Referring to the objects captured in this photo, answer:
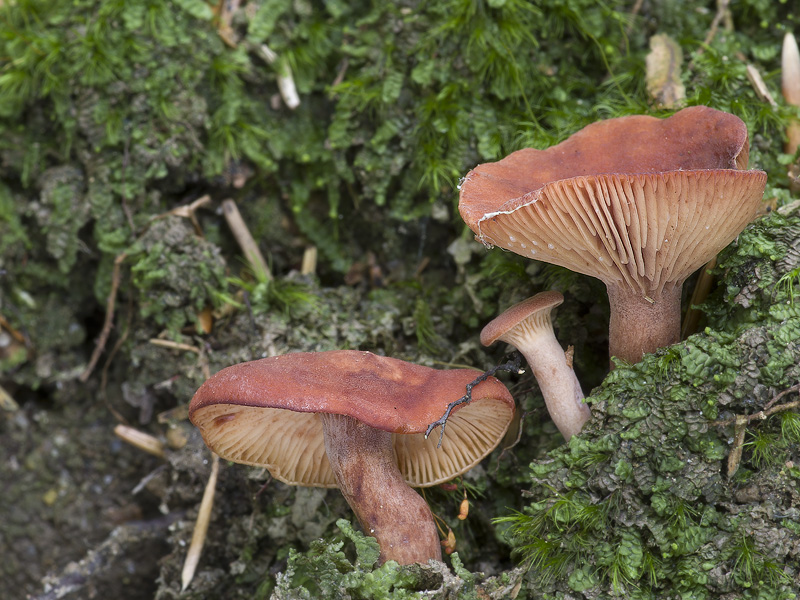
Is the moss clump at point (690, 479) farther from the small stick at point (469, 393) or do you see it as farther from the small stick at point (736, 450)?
the small stick at point (469, 393)

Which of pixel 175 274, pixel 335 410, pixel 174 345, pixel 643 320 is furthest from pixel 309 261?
pixel 643 320

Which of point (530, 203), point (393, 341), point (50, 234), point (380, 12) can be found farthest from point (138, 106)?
point (530, 203)

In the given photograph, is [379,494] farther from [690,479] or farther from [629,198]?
[629,198]

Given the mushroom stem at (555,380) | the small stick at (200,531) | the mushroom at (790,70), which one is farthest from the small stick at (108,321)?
the mushroom at (790,70)

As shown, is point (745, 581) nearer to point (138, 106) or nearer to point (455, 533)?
point (455, 533)

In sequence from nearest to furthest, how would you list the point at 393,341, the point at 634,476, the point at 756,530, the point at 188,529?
the point at 756,530 → the point at 634,476 → the point at 188,529 → the point at 393,341

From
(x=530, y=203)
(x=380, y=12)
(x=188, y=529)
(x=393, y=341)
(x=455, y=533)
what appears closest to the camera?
(x=530, y=203)
